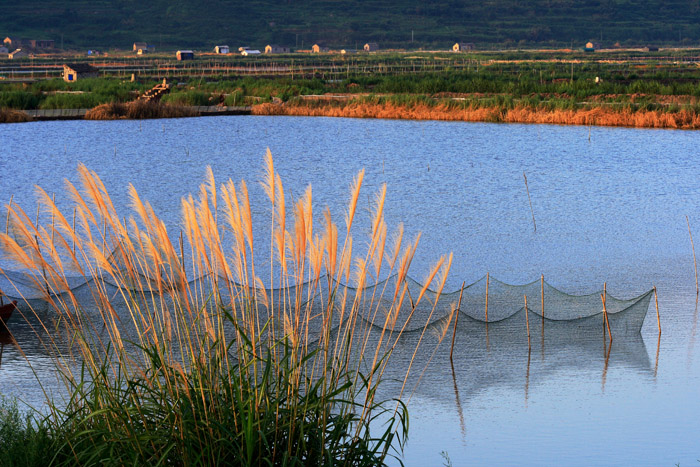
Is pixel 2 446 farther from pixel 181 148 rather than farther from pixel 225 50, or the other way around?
pixel 225 50

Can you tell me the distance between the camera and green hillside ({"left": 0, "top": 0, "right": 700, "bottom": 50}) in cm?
16175

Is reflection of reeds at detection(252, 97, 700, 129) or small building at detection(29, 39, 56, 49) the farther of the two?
small building at detection(29, 39, 56, 49)

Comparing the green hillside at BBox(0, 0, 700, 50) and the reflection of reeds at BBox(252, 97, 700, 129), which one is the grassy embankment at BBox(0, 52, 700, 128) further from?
the green hillside at BBox(0, 0, 700, 50)

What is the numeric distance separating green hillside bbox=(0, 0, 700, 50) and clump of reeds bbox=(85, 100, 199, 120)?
111 meters

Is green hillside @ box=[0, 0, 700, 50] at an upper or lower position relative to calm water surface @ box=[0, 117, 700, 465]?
upper

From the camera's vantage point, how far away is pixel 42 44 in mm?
143500

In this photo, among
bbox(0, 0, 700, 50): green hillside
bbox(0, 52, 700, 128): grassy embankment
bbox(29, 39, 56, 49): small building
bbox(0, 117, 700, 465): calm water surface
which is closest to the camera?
bbox(0, 117, 700, 465): calm water surface

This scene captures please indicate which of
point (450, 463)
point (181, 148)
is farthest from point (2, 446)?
point (181, 148)

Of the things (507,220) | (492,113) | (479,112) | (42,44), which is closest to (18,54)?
(42,44)

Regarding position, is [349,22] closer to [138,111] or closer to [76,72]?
[76,72]

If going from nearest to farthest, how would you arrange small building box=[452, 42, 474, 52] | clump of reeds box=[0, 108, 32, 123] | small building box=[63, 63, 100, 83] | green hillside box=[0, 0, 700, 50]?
clump of reeds box=[0, 108, 32, 123] < small building box=[63, 63, 100, 83] < small building box=[452, 42, 474, 52] < green hillside box=[0, 0, 700, 50]

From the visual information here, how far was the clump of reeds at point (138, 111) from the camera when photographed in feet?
145

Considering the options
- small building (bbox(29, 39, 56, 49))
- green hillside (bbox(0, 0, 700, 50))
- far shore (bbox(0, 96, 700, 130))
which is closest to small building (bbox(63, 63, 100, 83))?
far shore (bbox(0, 96, 700, 130))

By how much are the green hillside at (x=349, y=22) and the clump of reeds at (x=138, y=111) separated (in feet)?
363
